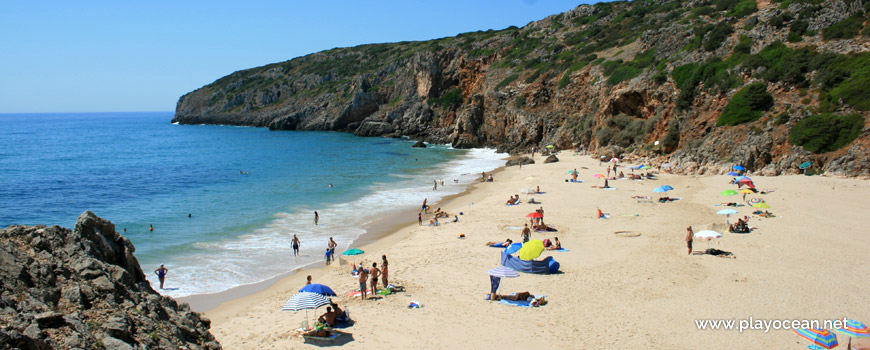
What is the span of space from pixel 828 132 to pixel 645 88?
50.8 feet

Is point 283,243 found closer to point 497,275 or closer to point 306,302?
point 306,302

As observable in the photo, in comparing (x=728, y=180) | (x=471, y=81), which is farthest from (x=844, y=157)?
(x=471, y=81)

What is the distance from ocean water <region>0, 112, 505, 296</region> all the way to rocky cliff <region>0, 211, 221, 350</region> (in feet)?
27.5

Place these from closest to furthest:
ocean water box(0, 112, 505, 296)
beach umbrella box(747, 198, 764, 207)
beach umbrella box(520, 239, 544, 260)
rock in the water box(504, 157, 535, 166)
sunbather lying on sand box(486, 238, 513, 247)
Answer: beach umbrella box(520, 239, 544, 260) → sunbather lying on sand box(486, 238, 513, 247) → ocean water box(0, 112, 505, 296) → beach umbrella box(747, 198, 764, 207) → rock in the water box(504, 157, 535, 166)

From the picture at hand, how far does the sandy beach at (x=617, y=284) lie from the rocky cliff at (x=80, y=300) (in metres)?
3.73

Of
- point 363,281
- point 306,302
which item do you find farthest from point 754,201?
point 306,302

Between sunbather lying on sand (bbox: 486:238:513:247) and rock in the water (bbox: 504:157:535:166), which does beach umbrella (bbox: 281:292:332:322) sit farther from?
rock in the water (bbox: 504:157:535:166)

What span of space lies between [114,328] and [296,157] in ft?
168

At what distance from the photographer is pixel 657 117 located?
39000 millimetres

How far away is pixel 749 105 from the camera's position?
31.5m

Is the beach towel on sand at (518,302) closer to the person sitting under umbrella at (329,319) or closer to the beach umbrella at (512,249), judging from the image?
the beach umbrella at (512,249)

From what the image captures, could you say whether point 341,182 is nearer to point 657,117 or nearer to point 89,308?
point 657,117

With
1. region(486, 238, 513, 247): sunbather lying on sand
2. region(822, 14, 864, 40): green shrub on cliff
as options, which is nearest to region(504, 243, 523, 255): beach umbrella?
region(486, 238, 513, 247): sunbather lying on sand

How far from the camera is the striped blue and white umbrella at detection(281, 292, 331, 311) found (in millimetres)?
11508
